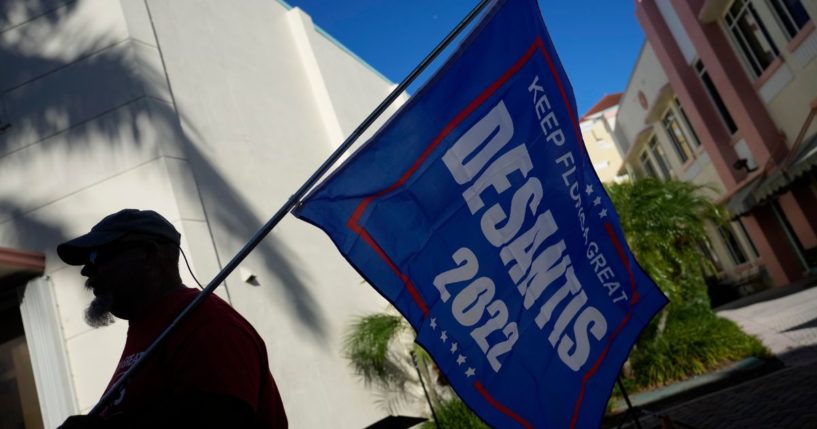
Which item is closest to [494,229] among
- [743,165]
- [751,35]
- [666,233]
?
[666,233]

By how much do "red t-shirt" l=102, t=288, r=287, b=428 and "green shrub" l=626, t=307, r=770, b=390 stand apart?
8.91m

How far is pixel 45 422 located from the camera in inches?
244

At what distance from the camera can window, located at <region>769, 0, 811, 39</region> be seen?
15203 millimetres

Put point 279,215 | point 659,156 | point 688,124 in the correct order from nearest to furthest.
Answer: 1. point 279,215
2. point 688,124
3. point 659,156

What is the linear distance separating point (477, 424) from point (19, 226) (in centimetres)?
574

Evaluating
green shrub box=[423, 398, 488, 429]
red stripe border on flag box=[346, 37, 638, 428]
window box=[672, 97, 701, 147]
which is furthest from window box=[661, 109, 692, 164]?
red stripe border on flag box=[346, 37, 638, 428]

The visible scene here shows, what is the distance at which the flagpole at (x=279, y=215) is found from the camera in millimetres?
1830

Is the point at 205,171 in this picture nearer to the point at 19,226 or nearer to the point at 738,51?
the point at 19,226

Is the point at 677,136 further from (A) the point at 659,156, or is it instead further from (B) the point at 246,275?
(B) the point at 246,275

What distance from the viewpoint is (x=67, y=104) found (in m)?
7.36

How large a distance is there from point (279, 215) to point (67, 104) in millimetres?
6423

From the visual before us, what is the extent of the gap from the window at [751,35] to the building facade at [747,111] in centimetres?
3

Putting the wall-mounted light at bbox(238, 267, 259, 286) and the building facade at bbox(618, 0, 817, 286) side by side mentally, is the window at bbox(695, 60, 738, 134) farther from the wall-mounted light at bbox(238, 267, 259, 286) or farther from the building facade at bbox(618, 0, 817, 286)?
the wall-mounted light at bbox(238, 267, 259, 286)

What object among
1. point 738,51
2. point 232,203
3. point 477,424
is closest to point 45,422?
point 232,203
